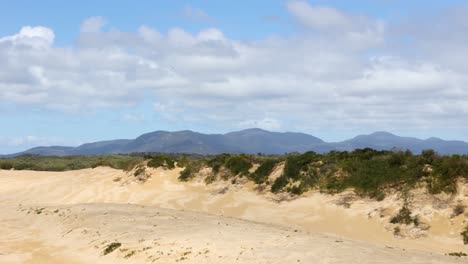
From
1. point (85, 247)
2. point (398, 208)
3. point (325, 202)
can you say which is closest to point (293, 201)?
point (325, 202)

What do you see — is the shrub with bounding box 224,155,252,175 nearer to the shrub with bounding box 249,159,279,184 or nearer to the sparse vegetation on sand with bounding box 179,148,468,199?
the sparse vegetation on sand with bounding box 179,148,468,199

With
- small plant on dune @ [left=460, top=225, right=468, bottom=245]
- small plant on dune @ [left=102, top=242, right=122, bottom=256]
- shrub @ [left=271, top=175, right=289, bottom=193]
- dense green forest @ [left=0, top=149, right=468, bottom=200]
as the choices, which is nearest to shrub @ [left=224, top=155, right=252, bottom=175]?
dense green forest @ [left=0, top=149, right=468, bottom=200]

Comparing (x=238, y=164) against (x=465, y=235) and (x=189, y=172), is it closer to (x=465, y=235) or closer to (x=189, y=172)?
(x=189, y=172)

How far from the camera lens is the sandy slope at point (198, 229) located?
15.1 meters

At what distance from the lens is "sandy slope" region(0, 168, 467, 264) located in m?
15.1

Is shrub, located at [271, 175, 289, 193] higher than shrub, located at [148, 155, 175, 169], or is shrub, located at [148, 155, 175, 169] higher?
shrub, located at [148, 155, 175, 169]

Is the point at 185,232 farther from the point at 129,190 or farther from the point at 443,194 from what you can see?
the point at 129,190

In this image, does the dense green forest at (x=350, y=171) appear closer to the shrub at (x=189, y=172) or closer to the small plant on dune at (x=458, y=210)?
the shrub at (x=189, y=172)

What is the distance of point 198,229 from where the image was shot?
1905 centimetres

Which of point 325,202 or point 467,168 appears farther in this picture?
point 325,202

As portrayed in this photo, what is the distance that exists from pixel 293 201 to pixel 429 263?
14.3 metres

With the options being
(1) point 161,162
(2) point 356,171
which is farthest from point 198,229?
(1) point 161,162

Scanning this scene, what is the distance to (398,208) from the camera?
74.4ft

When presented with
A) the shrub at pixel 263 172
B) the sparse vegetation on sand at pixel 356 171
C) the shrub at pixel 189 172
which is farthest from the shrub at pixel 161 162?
the shrub at pixel 263 172
